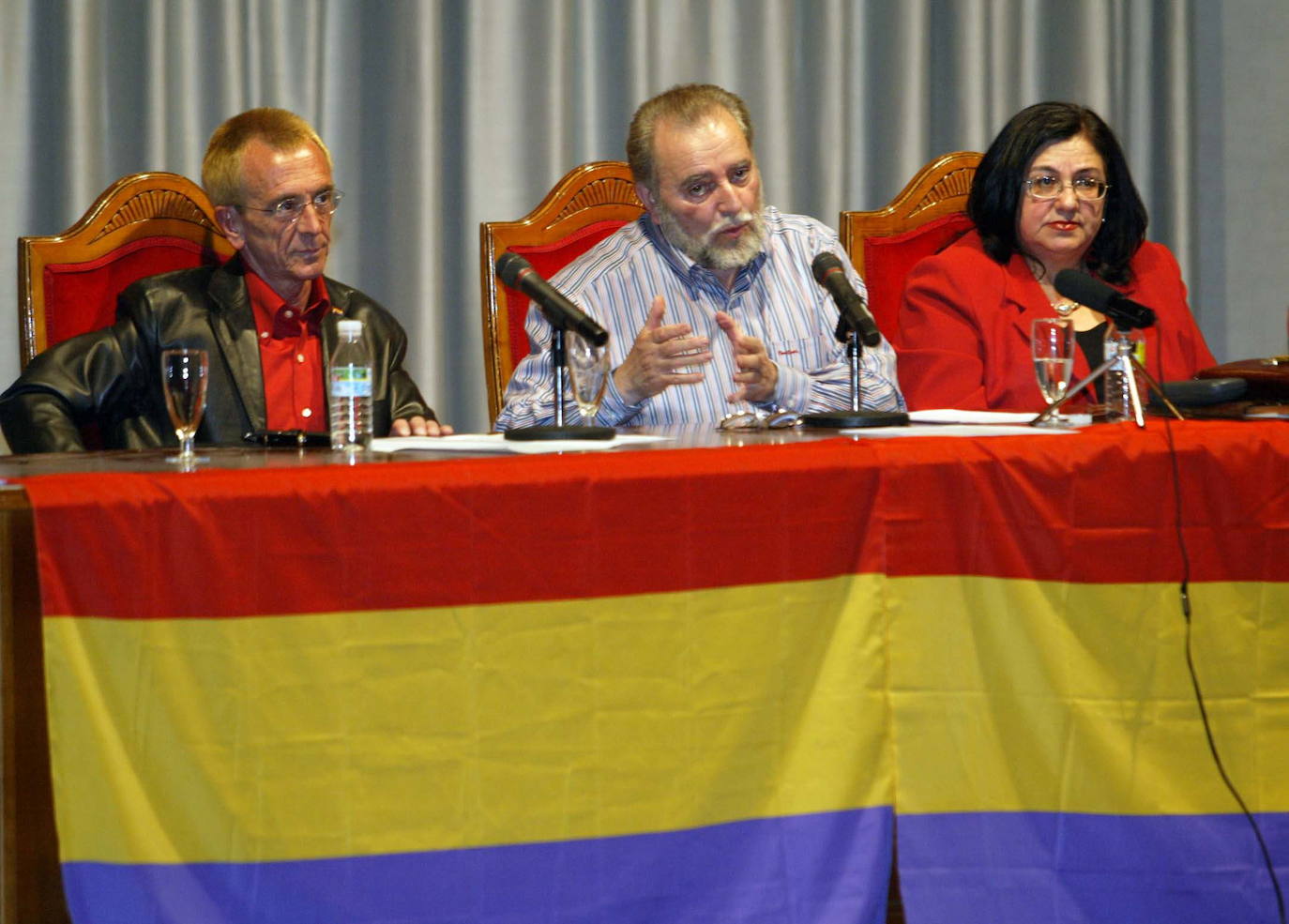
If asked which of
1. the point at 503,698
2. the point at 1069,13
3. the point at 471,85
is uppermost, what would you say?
the point at 1069,13

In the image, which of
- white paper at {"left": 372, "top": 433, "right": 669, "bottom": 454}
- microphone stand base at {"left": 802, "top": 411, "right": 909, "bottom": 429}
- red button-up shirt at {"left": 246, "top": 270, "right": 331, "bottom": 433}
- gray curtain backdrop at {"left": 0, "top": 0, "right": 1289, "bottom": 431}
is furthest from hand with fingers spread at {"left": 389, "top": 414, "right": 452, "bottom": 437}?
gray curtain backdrop at {"left": 0, "top": 0, "right": 1289, "bottom": 431}

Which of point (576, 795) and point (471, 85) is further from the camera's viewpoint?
point (471, 85)

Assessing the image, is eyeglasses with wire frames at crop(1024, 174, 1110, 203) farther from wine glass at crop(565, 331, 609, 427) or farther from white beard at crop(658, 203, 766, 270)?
wine glass at crop(565, 331, 609, 427)

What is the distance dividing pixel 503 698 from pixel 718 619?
24 cm

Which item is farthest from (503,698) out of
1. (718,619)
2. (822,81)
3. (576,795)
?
(822,81)

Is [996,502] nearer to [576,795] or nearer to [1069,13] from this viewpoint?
[576,795]

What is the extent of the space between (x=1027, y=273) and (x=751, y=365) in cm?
78

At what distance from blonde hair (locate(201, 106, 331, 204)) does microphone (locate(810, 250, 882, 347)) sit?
1090 millimetres

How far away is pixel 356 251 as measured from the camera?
3.67 meters

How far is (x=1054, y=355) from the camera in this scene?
2.08 metres

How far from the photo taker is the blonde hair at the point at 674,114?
2691mm

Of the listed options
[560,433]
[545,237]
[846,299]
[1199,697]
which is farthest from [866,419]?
[545,237]

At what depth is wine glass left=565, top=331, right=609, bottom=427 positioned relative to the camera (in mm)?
2006

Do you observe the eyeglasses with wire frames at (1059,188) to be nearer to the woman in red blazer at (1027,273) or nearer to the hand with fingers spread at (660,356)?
the woman in red blazer at (1027,273)
